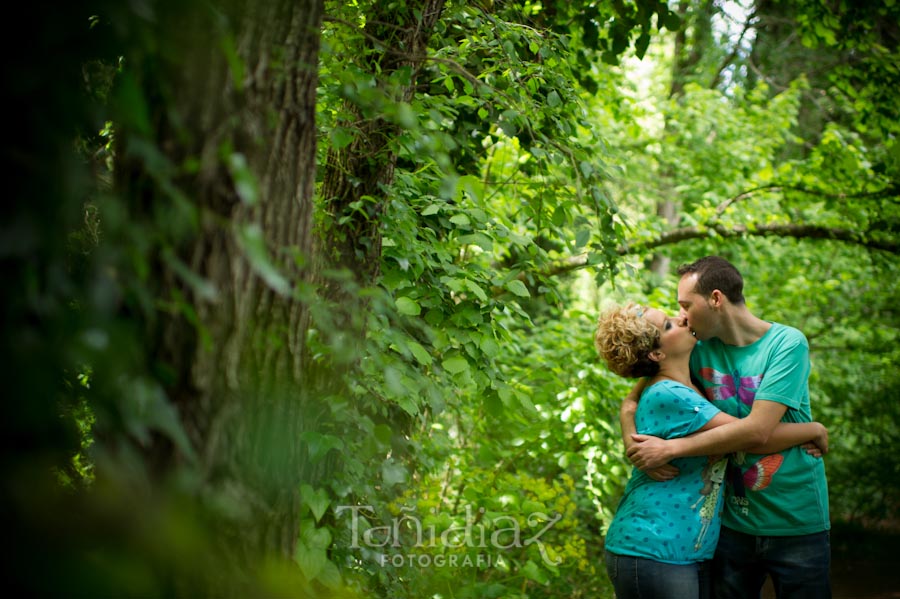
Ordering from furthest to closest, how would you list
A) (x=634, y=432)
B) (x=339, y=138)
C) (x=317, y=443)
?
(x=634, y=432), (x=339, y=138), (x=317, y=443)

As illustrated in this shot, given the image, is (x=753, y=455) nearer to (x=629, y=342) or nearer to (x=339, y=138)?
(x=629, y=342)

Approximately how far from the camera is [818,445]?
8.29 ft

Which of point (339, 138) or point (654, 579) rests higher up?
point (339, 138)

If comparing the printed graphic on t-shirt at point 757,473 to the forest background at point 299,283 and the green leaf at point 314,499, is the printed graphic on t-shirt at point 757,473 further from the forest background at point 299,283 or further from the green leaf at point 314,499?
the green leaf at point 314,499

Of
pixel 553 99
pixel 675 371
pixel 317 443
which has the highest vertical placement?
pixel 553 99

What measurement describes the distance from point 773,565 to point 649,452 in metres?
0.72

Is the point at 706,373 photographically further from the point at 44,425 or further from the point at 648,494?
the point at 44,425

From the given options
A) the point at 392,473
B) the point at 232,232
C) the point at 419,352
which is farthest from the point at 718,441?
the point at 232,232

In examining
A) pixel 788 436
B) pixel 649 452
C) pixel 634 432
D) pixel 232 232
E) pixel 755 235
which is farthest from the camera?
pixel 755 235

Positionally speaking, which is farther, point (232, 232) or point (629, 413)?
→ point (629, 413)

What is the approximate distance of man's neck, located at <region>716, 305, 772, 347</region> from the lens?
105 inches

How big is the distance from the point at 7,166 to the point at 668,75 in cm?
1204

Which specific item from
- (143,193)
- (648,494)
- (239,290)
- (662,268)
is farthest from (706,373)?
(662,268)

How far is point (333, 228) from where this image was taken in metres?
2.25
